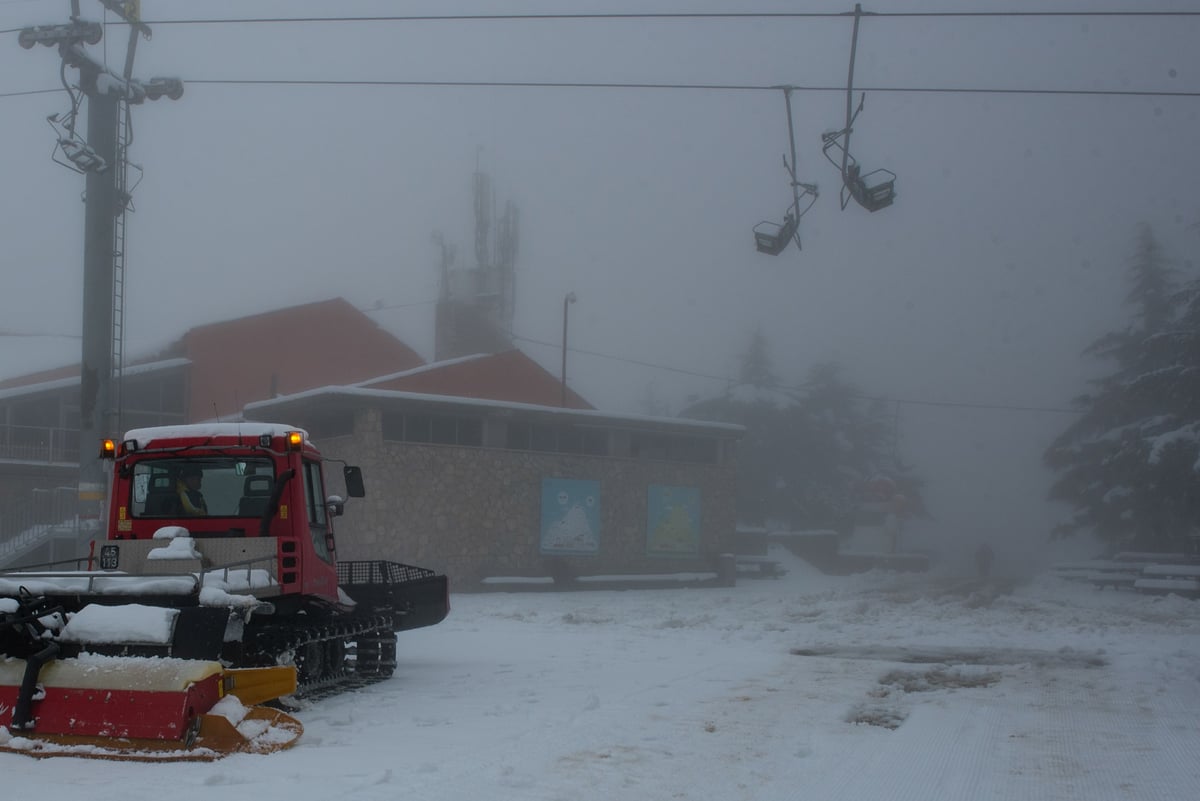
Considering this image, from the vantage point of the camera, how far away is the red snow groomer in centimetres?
821

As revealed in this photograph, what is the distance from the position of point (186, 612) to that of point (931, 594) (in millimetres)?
26792

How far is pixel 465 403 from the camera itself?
3569 cm

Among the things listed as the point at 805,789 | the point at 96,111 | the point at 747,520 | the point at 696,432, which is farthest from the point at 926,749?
the point at 747,520

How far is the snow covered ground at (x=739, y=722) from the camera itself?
300 inches

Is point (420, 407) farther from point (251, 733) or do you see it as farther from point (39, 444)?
point (251, 733)

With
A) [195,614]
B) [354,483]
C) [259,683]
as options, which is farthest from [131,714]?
[354,483]

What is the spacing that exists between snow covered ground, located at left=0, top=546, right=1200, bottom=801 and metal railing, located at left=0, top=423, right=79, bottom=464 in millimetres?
23007

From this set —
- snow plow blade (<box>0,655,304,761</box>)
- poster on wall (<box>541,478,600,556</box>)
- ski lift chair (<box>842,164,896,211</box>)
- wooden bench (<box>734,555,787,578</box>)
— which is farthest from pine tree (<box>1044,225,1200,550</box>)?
snow plow blade (<box>0,655,304,761</box>)

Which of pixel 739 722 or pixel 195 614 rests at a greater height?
pixel 195 614

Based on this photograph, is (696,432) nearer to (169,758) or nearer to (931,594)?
(931,594)

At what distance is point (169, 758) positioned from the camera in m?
7.95

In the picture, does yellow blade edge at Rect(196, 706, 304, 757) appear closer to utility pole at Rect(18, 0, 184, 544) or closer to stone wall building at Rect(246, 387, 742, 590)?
utility pole at Rect(18, 0, 184, 544)

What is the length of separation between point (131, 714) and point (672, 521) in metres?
33.2

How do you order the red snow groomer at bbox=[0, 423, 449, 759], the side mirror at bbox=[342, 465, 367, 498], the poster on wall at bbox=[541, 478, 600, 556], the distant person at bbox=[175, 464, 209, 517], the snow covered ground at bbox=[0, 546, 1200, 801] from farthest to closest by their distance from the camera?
the poster on wall at bbox=[541, 478, 600, 556], the side mirror at bbox=[342, 465, 367, 498], the distant person at bbox=[175, 464, 209, 517], the red snow groomer at bbox=[0, 423, 449, 759], the snow covered ground at bbox=[0, 546, 1200, 801]
